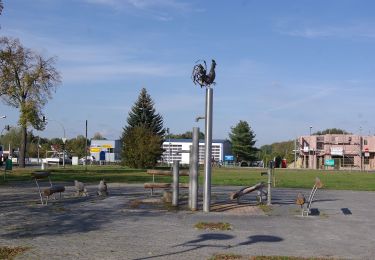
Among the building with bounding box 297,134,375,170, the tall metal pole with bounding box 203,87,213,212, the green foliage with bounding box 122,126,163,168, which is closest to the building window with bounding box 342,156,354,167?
the building with bounding box 297,134,375,170

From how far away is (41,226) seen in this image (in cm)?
1215

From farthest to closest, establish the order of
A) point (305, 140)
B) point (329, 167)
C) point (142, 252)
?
point (305, 140) < point (329, 167) < point (142, 252)

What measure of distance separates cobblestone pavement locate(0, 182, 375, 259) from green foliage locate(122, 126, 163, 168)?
42471 millimetres

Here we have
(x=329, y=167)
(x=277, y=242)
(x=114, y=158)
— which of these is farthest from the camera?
(x=114, y=158)

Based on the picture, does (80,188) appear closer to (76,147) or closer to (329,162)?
(329,162)

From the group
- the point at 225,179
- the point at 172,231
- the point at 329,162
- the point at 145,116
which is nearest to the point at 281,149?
the point at 329,162

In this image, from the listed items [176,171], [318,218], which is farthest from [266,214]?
[176,171]

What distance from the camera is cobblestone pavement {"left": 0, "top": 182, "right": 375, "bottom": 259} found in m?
9.52

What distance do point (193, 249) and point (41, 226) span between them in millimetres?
4118

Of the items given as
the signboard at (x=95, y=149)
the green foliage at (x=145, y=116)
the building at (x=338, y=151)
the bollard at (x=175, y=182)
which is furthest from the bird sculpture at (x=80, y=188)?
the signboard at (x=95, y=149)

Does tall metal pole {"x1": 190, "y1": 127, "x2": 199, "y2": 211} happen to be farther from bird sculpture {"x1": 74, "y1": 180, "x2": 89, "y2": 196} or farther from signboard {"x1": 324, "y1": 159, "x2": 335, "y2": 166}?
signboard {"x1": 324, "y1": 159, "x2": 335, "y2": 166}

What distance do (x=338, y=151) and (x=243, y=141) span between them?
20716mm

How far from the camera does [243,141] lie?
115000 mm

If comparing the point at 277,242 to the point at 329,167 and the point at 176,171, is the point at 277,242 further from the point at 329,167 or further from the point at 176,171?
the point at 329,167
